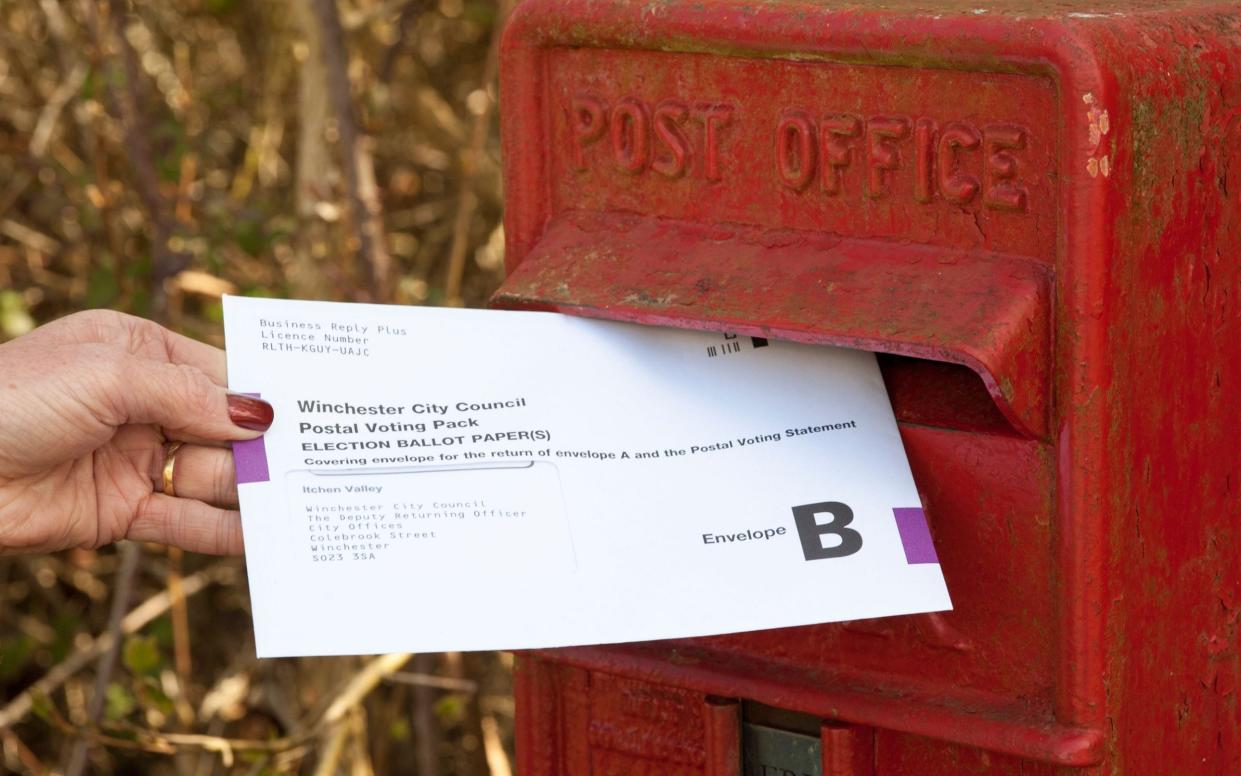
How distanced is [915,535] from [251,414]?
2.13 feet

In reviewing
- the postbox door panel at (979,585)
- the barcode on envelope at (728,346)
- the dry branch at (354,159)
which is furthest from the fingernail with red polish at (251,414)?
the dry branch at (354,159)

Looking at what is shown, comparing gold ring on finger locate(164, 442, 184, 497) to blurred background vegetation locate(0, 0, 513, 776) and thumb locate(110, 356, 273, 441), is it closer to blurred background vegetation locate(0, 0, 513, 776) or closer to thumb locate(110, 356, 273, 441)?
thumb locate(110, 356, 273, 441)

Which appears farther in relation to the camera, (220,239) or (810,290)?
(220,239)

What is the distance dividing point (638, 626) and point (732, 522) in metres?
0.14

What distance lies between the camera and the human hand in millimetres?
1486

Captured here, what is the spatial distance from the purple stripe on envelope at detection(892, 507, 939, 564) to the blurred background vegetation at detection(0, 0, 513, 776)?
1378 millimetres

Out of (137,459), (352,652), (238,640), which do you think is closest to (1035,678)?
(352,652)

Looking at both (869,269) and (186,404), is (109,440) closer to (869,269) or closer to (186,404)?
(186,404)

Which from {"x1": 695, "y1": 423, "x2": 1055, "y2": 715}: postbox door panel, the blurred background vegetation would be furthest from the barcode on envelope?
the blurred background vegetation

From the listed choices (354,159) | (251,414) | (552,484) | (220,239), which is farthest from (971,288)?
(220,239)

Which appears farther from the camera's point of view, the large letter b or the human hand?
the human hand

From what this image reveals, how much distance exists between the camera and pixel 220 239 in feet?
8.76

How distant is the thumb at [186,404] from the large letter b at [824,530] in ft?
1.74

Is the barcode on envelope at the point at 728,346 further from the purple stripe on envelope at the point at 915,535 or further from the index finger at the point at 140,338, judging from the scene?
the index finger at the point at 140,338
